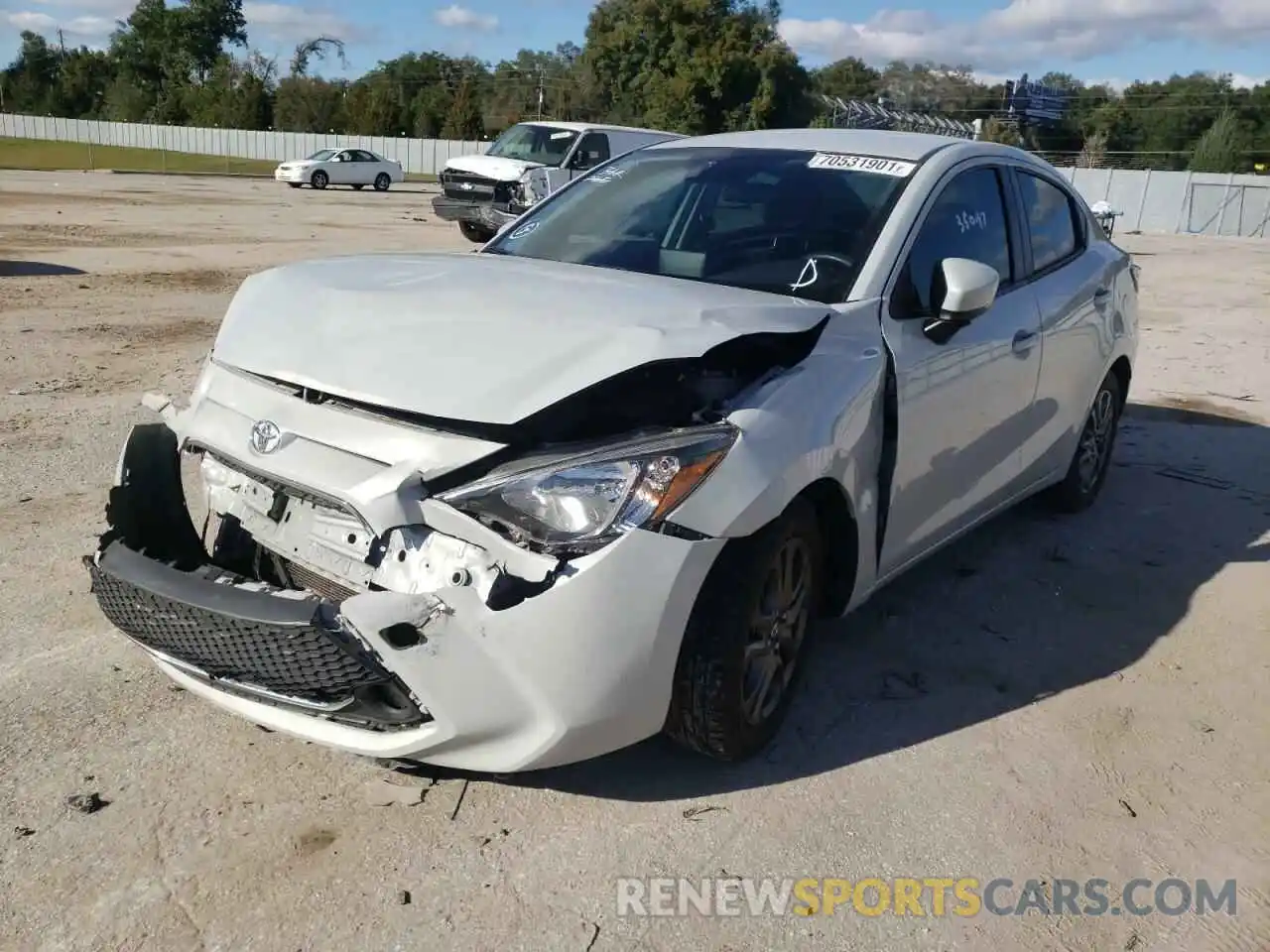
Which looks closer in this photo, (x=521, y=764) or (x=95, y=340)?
(x=521, y=764)

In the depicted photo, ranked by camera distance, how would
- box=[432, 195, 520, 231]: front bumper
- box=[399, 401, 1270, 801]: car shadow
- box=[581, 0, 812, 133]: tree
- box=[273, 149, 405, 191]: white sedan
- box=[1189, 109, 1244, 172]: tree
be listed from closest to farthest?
box=[399, 401, 1270, 801]: car shadow → box=[432, 195, 520, 231]: front bumper → box=[273, 149, 405, 191]: white sedan → box=[1189, 109, 1244, 172]: tree → box=[581, 0, 812, 133]: tree

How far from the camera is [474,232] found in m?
19.9

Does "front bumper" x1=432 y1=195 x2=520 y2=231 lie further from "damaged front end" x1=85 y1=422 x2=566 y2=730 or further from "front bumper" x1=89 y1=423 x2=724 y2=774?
"front bumper" x1=89 y1=423 x2=724 y2=774

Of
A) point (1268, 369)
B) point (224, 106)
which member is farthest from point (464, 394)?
point (224, 106)

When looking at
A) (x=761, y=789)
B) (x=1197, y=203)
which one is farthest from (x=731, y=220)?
(x=1197, y=203)

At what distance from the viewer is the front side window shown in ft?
12.4

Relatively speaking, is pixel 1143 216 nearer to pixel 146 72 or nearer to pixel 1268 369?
pixel 1268 369

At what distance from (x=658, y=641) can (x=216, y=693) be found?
1185mm

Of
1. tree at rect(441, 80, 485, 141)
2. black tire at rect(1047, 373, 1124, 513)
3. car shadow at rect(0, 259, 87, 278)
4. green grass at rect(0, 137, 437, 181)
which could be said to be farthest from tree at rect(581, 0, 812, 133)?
black tire at rect(1047, 373, 1124, 513)

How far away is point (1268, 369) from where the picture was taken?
10.2 meters

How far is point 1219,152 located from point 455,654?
212ft

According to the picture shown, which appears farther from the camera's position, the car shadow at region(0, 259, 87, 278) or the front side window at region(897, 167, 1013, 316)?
the car shadow at region(0, 259, 87, 278)

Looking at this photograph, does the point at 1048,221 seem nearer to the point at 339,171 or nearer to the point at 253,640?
the point at 253,640

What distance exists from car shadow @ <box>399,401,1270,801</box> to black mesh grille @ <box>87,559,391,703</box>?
59 centimetres
